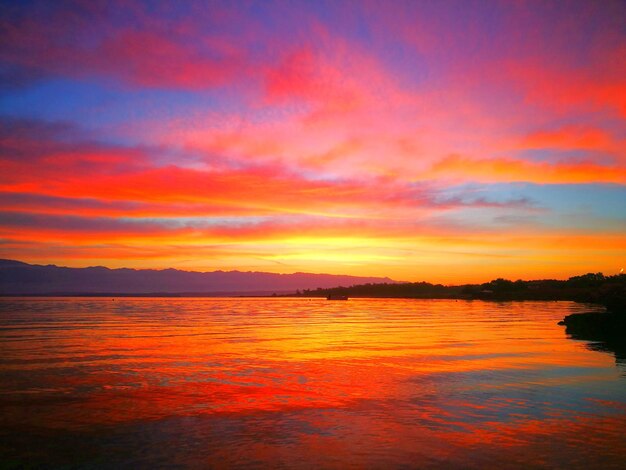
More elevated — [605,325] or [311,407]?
[605,325]

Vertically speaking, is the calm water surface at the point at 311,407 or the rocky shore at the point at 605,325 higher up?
the rocky shore at the point at 605,325

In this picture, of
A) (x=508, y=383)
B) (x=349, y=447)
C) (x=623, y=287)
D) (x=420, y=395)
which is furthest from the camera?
(x=623, y=287)

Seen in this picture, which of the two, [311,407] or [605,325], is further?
[605,325]

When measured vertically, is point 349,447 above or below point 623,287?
below

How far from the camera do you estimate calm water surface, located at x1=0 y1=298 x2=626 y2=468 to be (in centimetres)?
1132

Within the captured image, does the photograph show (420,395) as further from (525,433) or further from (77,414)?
(77,414)

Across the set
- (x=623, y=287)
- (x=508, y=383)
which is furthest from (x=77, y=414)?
(x=623, y=287)

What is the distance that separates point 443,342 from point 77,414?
82.3 feet

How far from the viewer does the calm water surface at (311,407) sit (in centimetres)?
1132

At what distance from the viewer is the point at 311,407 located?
52.2ft

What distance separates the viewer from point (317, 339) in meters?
36.2

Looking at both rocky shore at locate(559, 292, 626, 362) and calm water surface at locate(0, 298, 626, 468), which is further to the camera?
rocky shore at locate(559, 292, 626, 362)

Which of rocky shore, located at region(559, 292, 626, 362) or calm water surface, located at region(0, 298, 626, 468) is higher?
rocky shore, located at region(559, 292, 626, 362)

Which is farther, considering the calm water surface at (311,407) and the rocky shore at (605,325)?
the rocky shore at (605,325)
